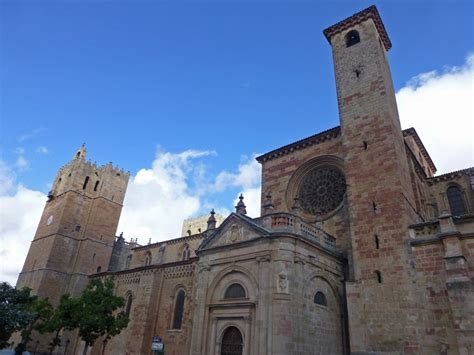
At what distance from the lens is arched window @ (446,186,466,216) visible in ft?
74.9

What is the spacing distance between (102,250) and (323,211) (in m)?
25.7

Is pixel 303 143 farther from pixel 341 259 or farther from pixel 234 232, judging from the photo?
pixel 234 232

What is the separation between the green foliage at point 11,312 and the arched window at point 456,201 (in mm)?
25539

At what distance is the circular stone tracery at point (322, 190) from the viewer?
805 inches

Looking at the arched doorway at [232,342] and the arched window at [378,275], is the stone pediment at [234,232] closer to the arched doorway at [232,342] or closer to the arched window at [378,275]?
the arched doorway at [232,342]

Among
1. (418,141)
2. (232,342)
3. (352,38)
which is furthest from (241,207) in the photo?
(418,141)

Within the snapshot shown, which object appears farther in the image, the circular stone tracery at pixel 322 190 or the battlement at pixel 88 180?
the battlement at pixel 88 180

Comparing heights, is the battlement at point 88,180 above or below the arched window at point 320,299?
above

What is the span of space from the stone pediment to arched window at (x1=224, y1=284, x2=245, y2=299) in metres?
1.96

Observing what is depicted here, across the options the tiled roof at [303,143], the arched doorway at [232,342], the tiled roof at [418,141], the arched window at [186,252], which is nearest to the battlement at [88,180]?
the arched window at [186,252]

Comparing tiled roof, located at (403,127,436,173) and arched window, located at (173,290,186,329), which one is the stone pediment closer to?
arched window, located at (173,290,186,329)

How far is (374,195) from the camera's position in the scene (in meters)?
17.2

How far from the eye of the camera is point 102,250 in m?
36.7

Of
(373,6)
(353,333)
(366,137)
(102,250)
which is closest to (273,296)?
(353,333)
